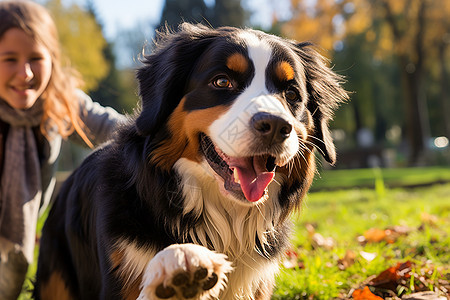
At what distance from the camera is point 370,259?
10.8ft

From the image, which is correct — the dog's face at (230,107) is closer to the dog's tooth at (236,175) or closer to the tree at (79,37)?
the dog's tooth at (236,175)

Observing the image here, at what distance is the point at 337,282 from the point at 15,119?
2.63 m

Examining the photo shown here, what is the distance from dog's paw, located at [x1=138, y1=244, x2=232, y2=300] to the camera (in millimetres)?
1886

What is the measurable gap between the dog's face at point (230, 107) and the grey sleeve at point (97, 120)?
114 centimetres

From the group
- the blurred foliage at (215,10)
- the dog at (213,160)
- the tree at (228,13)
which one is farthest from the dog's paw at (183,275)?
the tree at (228,13)

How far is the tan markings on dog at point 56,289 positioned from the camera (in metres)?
3.15

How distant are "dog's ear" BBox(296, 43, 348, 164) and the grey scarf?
6.88 feet

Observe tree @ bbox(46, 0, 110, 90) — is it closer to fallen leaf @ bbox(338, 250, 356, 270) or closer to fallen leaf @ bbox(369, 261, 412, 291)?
fallen leaf @ bbox(338, 250, 356, 270)

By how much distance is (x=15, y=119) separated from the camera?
11.7 ft

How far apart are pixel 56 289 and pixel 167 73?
5.53 ft

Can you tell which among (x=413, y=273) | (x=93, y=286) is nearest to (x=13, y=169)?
(x=93, y=286)

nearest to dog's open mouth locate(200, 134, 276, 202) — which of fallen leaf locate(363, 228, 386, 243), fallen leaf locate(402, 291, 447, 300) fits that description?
fallen leaf locate(402, 291, 447, 300)

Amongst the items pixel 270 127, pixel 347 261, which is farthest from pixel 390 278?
pixel 270 127

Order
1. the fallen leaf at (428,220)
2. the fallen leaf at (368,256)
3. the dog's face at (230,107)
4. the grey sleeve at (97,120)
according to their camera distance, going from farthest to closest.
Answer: the fallen leaf at (428,220)
the grey sleeve at (97,120)
the fallen leaf at (368,256)
the dog's face at (230,107)
